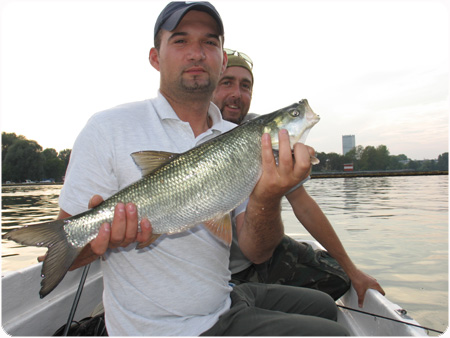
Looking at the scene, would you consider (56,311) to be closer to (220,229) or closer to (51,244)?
(51,244)

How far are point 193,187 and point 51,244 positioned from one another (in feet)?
3.55

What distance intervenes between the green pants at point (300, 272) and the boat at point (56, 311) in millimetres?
242

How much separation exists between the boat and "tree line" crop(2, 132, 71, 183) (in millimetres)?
78802

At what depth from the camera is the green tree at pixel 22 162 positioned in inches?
2735

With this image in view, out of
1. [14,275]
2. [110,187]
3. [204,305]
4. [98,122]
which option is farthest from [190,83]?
[14,275]

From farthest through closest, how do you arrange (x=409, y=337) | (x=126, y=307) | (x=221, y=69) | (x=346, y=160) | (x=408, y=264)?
(x=346, y=160) → (x=408, y=264) → (x=221, y=69) → (x=409, y=337) → (x=126, y=307)

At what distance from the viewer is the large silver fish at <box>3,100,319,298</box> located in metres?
2.26

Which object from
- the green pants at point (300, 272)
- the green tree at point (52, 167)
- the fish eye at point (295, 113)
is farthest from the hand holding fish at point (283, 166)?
the green tree at point (52, 167)

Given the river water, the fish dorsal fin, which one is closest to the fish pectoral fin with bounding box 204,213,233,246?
the fish dorsal fin

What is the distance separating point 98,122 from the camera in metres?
2.61

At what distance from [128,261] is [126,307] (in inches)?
13.0

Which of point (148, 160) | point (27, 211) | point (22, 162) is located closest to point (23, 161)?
point (22, 162)

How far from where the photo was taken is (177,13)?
2.95 metres

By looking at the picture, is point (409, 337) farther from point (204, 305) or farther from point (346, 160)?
point (346, 160)
